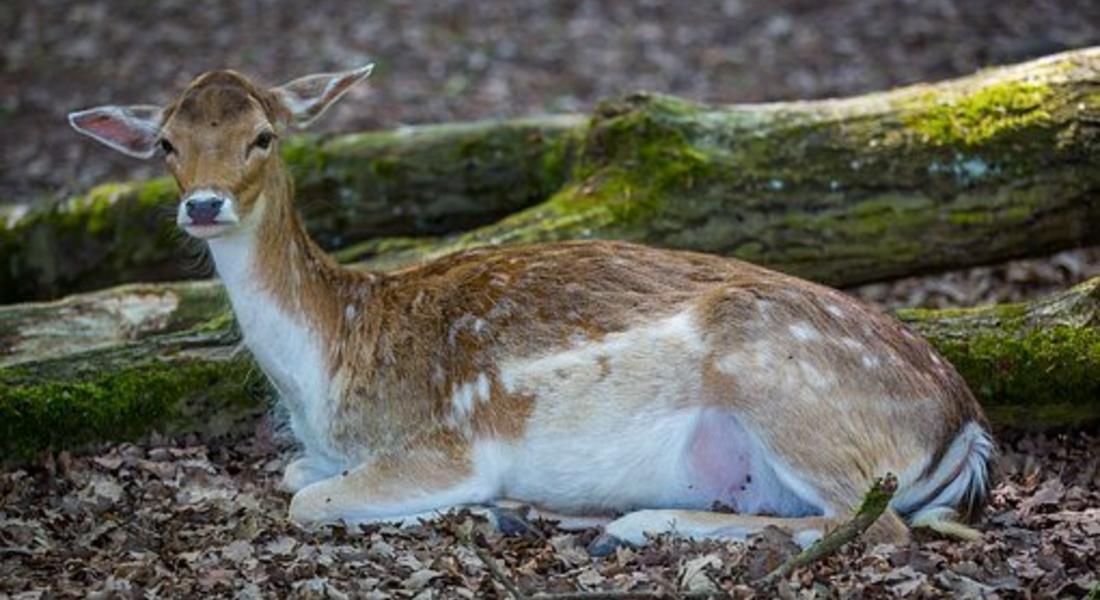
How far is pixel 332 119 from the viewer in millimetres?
14141

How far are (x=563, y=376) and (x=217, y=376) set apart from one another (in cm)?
198

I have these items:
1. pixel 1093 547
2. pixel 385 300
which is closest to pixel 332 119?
pixel 385 300

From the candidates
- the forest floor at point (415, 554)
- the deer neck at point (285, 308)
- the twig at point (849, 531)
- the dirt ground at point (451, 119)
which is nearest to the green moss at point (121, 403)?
the dirt ground at point (451, 119)

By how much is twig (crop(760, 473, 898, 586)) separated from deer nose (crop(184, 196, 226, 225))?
2.40 meters

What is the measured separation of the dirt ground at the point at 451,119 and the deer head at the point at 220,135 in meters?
1.17

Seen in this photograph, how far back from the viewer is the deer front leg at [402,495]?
638cm

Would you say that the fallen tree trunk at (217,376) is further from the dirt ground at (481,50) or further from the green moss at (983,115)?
the dirt ground at (481,50)

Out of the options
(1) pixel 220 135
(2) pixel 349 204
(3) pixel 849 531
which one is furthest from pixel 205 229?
(2) pixel 349 204

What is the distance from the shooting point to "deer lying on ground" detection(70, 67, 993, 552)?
6.06m

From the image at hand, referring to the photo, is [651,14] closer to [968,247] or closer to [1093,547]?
[968,247]

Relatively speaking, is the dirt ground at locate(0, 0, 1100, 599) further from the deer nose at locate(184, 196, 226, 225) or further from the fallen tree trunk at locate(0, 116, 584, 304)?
the fallen tree trunk at locate(0, 116, 584, 304)

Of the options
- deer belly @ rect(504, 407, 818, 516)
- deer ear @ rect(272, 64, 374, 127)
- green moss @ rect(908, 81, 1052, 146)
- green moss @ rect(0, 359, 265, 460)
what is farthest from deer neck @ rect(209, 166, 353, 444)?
green moss @ rect(908, 81, 1052, 146)

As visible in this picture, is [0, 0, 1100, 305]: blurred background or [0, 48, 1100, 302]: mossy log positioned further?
[0, 0, 1100, 305]: blurred background

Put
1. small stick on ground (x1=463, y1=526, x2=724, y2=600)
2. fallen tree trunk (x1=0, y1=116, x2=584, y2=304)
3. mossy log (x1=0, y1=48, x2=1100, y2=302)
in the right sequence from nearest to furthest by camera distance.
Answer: small stick on ground (x1=463, y1=526, x2=724, y2=600), mossy log (x1=0, y1=48, x2=1100, y2=302), fallen tree trunk (x1=0, y1=116, x2=584, y2=304)
